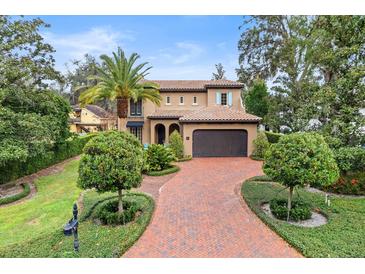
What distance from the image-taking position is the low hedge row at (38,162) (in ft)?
55.1

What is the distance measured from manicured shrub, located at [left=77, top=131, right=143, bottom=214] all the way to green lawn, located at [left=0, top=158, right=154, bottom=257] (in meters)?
1.59

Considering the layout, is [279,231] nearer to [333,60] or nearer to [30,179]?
[333,60]

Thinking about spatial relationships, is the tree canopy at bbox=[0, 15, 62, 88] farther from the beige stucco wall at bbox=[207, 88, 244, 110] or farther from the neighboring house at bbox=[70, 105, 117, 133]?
the neighboring house at bbox=[70, 105, 117, 133]

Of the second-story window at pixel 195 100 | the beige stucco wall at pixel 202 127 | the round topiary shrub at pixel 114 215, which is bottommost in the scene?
the round topiary shrub at pixel 114 215

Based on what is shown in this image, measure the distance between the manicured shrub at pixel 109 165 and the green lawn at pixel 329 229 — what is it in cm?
539

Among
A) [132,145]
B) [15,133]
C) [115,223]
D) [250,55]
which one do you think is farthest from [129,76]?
[250,55]

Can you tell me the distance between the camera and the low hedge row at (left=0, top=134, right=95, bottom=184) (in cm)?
1680

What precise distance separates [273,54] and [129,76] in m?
18.9

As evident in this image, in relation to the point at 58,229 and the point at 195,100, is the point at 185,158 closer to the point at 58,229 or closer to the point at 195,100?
the point at 195,100

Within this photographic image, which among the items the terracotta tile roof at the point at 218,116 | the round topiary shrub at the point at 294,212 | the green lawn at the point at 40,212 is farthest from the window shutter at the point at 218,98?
the round topiary shrub at the point at 294,212

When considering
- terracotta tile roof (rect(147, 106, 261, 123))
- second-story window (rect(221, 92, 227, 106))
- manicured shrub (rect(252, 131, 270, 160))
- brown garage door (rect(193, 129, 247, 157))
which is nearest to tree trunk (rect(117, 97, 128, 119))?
terracotta tile roof (rect(147, 106, 261, 123))

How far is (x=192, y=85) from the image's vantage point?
29422 mm

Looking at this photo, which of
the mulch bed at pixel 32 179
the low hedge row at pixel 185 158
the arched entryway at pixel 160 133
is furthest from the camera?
the arched entryway at pixel 160 133

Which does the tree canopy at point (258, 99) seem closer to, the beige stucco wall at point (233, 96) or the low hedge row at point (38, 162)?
the beige stucco wall at point (233, 96)
